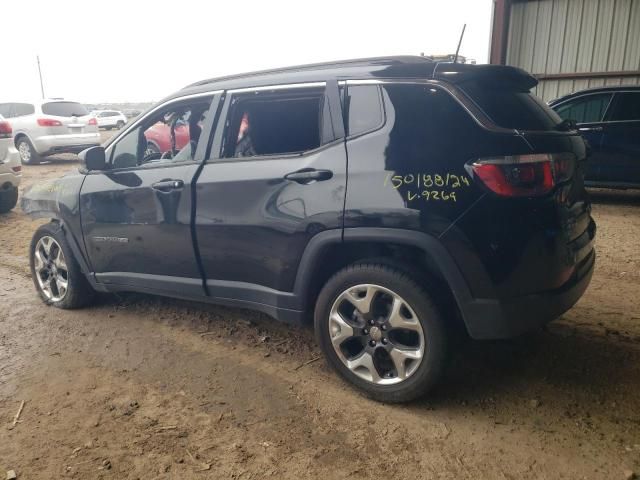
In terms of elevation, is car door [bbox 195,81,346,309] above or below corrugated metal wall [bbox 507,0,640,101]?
below

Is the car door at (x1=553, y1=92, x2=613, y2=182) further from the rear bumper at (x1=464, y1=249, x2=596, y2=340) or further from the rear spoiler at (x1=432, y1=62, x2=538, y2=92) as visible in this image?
the rear bumper at (x1=464, y1=249, x2=596, y2=340)

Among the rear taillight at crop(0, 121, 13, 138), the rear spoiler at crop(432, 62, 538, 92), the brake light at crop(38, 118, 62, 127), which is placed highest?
the rear spoiler at crop(432, 62, 538, 92)

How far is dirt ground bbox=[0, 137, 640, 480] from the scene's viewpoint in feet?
7.77

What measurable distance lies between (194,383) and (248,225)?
101 centimetres

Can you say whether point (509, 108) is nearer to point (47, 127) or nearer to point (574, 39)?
point (574, 39)

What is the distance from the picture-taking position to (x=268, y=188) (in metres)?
3.01

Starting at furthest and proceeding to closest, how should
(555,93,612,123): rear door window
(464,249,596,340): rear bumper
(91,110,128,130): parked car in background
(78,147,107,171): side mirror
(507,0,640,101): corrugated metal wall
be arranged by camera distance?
1. (91,110,128,130): parked car in background
2. (507,0,640,101): corrugated metal wall
3. (555,93,612,123): rear door window
4. (78,147,107,171): side mirror
5. (464,249,596,340): rear bumper

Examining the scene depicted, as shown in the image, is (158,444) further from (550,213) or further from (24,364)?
(550,213)

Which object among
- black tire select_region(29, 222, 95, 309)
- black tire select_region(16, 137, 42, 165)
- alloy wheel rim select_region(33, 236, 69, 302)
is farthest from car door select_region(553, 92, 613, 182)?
black tire select_region(16, 137, 42, 165)

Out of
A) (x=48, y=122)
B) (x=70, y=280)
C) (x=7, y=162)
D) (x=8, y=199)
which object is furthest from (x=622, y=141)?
(x=48, y=122)

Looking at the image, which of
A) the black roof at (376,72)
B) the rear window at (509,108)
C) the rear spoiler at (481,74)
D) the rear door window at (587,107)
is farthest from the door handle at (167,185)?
the rear door window at (587,107)

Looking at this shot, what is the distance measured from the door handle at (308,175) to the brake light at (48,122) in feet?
41.0

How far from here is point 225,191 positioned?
3.19m

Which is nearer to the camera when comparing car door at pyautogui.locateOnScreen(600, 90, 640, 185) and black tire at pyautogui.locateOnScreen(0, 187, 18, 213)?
car door at pyautogui.locateOnScreen(600, 90, 640, 185)
